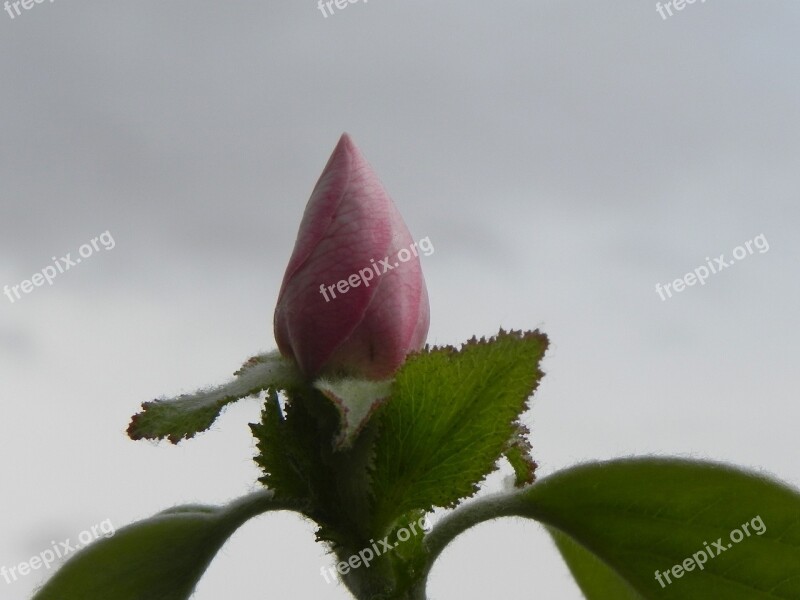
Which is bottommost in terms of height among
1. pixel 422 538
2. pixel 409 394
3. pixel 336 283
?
pixel 422 538

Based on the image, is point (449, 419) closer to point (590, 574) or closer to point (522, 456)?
point (522, 456)

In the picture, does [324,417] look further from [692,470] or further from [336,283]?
[692,470]

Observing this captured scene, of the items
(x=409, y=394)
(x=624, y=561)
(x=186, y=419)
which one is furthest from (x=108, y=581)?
(x=624, y=561)

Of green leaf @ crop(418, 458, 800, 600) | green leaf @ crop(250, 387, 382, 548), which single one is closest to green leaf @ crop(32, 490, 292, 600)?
green leaf @ crop(250, 387, 382, 548)

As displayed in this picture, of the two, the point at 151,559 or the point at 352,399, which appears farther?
the point at 151,559

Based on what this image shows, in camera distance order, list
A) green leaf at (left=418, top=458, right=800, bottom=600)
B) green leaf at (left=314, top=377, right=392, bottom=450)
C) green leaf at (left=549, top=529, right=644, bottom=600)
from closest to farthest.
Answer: green leaf at (left=314, top=377, right=392, bottom=450) → green leaf at (left=418, top=458, right=800, bottom=600) → green leaf at (left=549, top=529, right=644, bottom=600)

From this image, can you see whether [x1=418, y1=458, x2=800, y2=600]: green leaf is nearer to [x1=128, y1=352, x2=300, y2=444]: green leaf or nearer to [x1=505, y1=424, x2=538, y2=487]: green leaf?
[x1=505, y1=424, x2=538, y2=487]: green leaf

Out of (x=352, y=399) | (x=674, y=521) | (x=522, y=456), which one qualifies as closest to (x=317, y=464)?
(x=352, y=399)
